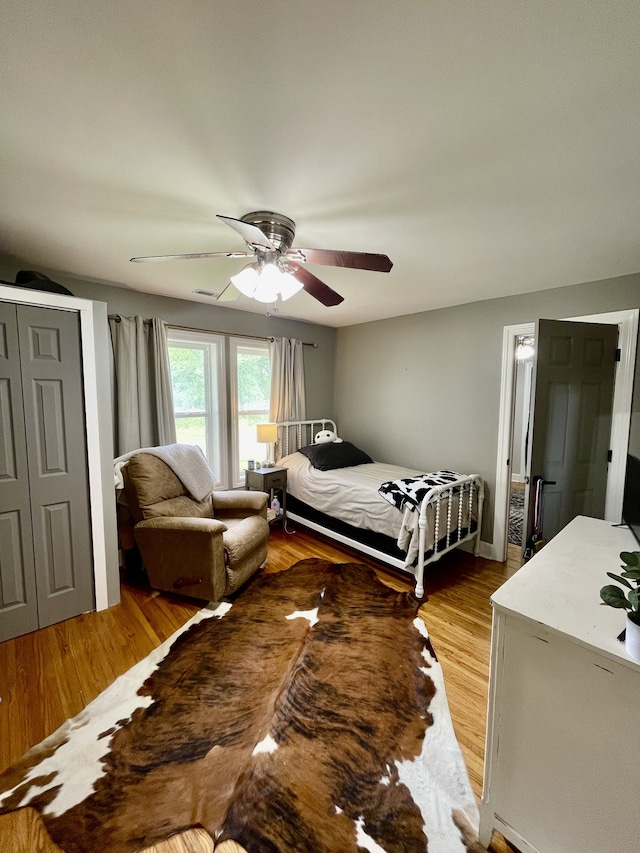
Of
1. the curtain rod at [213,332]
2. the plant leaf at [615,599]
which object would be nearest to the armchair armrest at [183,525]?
the curtain rod at [213,332]

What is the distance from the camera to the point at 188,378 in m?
3.44

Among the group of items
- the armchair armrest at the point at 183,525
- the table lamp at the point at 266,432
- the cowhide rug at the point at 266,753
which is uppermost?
the table lamp at the point at 266,432

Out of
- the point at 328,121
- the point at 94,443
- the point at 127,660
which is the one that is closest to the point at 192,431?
the point at 94,443

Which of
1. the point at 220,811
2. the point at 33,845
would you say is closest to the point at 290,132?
the point at 220,811

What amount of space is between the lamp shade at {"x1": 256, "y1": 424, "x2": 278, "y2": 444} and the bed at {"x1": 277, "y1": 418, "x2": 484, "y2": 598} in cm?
33

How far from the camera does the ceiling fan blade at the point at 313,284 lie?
5.82 ft

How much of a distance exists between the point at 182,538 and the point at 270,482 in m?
1.27

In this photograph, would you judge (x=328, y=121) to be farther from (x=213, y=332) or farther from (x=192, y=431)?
(x=192, y=431)

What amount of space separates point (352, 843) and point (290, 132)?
2.38 m

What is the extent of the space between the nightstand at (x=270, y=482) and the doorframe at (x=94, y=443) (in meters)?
1.40

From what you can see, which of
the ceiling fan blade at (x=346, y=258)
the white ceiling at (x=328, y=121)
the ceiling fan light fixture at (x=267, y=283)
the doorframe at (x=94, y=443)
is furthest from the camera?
the doorframe at (x=94, y=443)

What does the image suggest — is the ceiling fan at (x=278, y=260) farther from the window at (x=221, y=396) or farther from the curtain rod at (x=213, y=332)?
the window at (x=221, y=396)

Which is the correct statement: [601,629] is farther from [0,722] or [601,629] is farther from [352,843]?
[0,722]

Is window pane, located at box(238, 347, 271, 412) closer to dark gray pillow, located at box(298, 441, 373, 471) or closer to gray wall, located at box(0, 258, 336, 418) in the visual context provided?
gray wall, located at box(0, 258, 336, 418)
